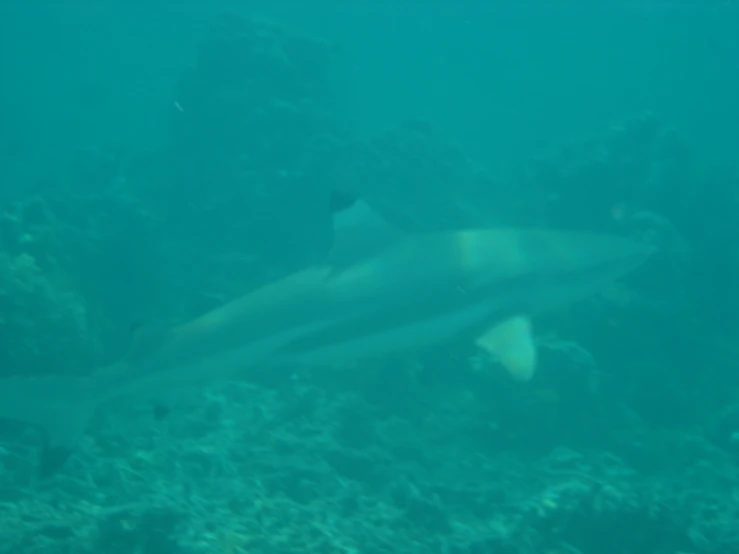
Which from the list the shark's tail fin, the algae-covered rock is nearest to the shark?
the shark's tail fin

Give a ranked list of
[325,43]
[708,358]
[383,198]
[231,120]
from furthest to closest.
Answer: [325,43]
[231,120]
[383,198]
[708,358]

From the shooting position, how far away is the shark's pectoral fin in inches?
255

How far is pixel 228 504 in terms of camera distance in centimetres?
735

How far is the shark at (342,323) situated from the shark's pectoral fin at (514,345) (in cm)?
1

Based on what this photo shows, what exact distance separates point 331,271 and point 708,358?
9.49 m

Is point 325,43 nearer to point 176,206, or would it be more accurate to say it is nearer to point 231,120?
point 231,120

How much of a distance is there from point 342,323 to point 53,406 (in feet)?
11.0

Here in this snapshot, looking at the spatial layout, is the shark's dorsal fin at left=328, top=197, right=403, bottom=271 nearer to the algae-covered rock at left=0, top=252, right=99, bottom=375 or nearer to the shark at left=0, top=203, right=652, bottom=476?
the shark at left=0, top=203, right=652, bottom=476

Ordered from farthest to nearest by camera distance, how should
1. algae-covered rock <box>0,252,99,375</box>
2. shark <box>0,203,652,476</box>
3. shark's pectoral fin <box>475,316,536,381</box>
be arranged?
algae-covered rock <box>0,252,99,375</box> → shark's pectoral fin <box>475,316,536,381</box> → shark <box>0,203,652,476</box>

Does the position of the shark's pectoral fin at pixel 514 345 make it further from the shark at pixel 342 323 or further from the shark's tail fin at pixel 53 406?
the shark's tail fin at pixel 53 406

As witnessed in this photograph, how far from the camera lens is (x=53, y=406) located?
243 inches

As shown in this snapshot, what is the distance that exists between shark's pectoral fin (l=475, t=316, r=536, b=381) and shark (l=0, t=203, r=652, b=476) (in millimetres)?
13

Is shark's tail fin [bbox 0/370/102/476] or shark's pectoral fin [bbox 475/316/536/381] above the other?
shark's pectoral fin [bbox 475/316/536/381]

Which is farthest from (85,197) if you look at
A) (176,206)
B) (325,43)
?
(325,43)
